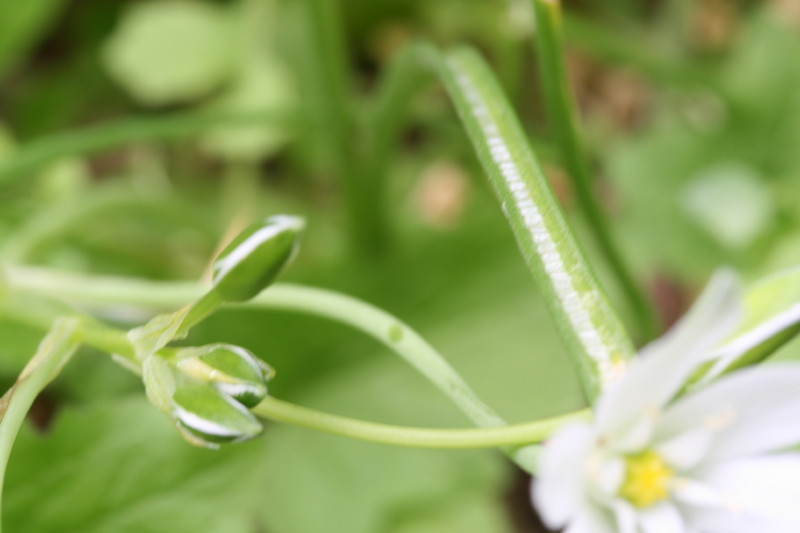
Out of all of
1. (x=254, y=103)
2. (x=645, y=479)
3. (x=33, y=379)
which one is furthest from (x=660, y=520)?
(x=254, y=103)

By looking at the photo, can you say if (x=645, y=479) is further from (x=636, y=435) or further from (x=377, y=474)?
(x=377, y=474)

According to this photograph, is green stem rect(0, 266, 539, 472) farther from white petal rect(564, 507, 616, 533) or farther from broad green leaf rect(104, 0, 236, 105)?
broad green leaf rect(104, 0, 236, 105)

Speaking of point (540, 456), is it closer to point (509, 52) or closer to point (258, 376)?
point (258, 376)

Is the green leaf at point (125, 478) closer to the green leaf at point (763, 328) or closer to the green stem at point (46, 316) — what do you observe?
the green stem at point (46, 316)

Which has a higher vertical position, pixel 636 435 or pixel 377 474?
pixel 636 435

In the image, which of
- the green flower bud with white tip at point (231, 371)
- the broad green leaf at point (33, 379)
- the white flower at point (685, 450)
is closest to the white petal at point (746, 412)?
the white flower at point (685, 450)

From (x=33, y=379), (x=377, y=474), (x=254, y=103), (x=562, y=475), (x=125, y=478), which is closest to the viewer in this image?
(x=562, y=475)

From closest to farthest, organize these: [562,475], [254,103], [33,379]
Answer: [562,475]
[33,379]
[254,103]
